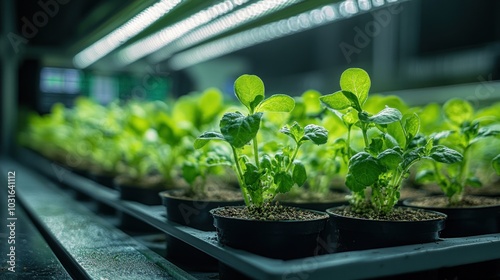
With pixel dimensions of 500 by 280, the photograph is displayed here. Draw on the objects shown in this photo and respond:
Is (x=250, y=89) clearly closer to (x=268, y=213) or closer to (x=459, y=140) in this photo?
(x=268, y=213)

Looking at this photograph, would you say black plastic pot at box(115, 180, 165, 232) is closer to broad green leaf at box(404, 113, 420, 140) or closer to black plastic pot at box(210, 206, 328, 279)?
black plastic pot at box(210, 206, 328, 279)

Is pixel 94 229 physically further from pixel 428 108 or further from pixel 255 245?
pixel 428 108

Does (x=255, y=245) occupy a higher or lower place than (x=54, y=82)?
lower

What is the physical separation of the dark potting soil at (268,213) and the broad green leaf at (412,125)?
0.85 ft

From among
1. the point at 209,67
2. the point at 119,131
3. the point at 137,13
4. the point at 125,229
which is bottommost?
the point at 125,229

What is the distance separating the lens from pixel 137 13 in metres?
1.93

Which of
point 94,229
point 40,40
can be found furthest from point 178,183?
point 40,40

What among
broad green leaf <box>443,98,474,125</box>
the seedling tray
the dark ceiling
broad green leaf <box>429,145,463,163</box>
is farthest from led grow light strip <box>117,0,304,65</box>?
the seedling tray

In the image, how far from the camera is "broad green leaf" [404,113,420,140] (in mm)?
1064

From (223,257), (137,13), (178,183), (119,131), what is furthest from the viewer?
(119,131)

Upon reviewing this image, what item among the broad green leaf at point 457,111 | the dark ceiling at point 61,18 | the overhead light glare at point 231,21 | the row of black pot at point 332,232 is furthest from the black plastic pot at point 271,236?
the dark ceiling at point 61,18

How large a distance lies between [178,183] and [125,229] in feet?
0.83

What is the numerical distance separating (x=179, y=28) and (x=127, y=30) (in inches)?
10.7

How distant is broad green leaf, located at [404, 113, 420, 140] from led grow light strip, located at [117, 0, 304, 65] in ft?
2.27
